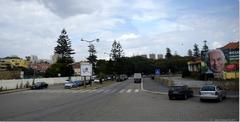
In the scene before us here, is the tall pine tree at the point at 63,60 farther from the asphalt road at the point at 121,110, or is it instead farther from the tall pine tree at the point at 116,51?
the asphalt road at the point at 121,110

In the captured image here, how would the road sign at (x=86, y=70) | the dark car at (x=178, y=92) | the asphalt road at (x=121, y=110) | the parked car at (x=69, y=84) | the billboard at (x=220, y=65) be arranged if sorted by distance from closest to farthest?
the asphalt road at (x=121, y=110)
the dark car at (x=178, y=92)
the billboard at (x=220, y=65)
the parked car at (x=69, y=84)
the road sign at (x=86, y=70)

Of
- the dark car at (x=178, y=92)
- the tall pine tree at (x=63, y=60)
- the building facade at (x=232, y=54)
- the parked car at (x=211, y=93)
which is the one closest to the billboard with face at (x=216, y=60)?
the building facade at (x=232, y=54)

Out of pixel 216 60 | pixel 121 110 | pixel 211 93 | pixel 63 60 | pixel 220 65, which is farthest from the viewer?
pixel 63 60

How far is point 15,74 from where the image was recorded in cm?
7838

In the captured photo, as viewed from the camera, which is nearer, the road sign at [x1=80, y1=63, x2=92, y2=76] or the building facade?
the building facade

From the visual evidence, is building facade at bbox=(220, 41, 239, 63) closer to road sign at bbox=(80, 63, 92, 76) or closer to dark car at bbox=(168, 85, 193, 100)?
dark car at bbox=(168, 85, 193, 100)

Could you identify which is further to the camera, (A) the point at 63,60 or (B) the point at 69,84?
(A) the point at 63,60

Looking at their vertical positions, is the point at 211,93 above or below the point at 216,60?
below

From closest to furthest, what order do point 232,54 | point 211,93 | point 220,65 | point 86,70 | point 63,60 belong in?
point 211,93 → point 232,54 → point 220,65 → point 86,70 → point 63,60

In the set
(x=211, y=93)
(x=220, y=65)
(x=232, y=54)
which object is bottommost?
(x=211, y=93)

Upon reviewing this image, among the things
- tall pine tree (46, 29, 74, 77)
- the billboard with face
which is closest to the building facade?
the billboard with face

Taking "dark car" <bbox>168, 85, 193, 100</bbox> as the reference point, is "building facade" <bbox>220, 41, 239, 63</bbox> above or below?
above

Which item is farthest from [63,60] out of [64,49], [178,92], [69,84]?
[178,92]

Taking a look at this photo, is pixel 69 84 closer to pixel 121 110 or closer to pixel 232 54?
pixel 232 54
